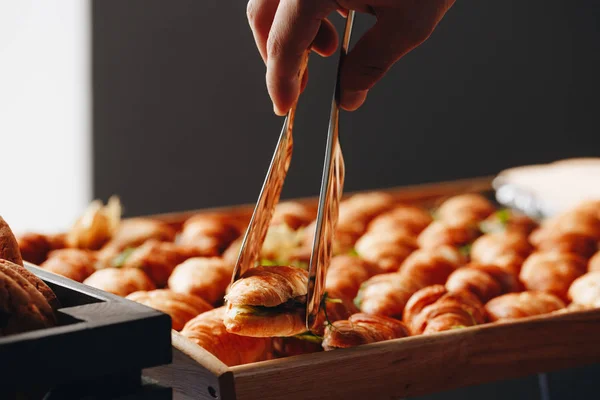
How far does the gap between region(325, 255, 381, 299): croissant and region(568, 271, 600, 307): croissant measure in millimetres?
380

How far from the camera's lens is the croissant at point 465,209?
216 centimetres

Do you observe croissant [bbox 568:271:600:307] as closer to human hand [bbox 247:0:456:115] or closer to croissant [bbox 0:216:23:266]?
human hand [bbox 247:0:456:115]

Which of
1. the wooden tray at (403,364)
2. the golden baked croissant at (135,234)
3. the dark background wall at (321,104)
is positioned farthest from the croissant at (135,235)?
the dark background wall at (321,104)

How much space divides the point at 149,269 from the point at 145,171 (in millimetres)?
2300

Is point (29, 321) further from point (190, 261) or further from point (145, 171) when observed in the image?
point (145, 171)

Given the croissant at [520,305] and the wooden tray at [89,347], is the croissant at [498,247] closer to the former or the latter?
the croissant at [520,305]

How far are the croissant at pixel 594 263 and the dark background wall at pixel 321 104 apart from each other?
250 centimetres

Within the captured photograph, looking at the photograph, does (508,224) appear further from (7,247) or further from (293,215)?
(7,247)

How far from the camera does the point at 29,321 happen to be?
73cm

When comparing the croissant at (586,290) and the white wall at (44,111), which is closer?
the croissant at (586,290)

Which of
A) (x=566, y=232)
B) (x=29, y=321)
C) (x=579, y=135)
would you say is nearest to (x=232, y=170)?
(x=579, y=135)

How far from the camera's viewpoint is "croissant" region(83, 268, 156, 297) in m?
1.51

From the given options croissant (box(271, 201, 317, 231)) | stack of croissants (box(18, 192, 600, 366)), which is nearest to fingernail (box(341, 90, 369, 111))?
stack of croissants (box(18, 192, 600, 366))

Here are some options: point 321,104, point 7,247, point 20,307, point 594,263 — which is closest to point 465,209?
point 594,263
